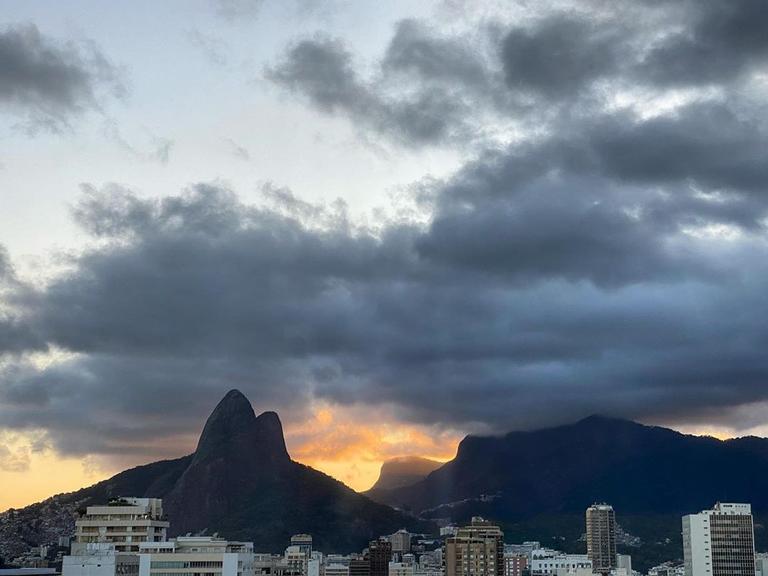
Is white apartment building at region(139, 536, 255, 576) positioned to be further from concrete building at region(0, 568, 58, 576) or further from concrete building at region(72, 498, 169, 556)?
concrete building at region(0, 568, 58, 576)

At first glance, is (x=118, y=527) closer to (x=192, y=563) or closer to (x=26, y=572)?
(x=192, y=563)

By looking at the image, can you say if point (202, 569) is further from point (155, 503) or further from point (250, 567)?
point (155, 503)

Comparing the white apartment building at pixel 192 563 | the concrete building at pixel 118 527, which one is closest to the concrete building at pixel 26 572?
the white apartment building at pixel 192 563

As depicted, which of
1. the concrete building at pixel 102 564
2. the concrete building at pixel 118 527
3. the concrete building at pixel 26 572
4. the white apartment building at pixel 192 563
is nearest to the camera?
the concrete building at pixel 26 572

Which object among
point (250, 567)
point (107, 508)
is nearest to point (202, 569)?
point (250, 567)

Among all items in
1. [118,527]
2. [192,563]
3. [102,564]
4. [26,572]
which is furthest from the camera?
[118,527]

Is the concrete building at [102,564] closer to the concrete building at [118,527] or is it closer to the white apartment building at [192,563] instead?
the white apartment building at [192,563]

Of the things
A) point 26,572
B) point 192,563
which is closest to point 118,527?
point 192,563

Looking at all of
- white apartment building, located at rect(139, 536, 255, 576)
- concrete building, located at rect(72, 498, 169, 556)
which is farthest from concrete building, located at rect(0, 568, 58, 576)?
concrete building, located at rect(72, 498, 169, 556)
